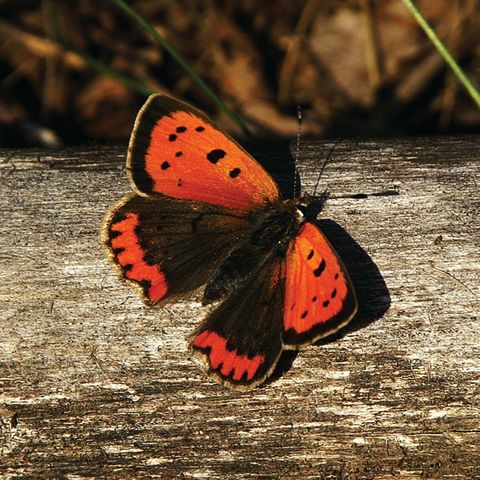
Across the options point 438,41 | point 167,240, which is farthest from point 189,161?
point 438,41

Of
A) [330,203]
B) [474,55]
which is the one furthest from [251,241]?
[474,55]

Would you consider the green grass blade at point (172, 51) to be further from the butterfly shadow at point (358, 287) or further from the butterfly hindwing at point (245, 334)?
the butterfly hindwing at point (245, 334)

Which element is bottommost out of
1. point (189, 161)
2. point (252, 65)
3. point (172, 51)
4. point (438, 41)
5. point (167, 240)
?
point (252, 65)

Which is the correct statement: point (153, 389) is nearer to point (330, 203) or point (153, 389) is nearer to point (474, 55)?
point (330, 203)

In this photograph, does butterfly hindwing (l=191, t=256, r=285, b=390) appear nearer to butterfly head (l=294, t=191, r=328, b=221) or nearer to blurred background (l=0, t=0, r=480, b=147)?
butterfly head (l=294, t=191, r=328, b=221)

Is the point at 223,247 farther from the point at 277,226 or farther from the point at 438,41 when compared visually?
the point at 438,41

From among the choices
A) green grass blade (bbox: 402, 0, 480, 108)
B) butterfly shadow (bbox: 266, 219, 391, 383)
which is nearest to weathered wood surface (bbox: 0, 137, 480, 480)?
butterfly shadow (bbox: 266, 219, 391, 383)
